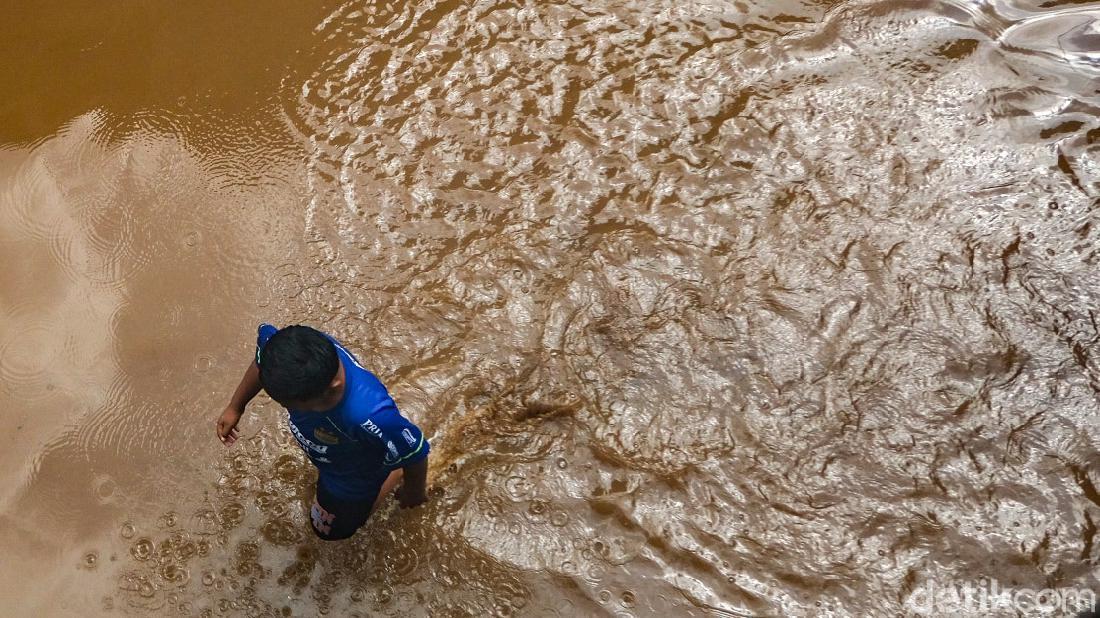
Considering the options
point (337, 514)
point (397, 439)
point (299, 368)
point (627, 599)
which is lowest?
point (627, 599)

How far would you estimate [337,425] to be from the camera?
2.24 m

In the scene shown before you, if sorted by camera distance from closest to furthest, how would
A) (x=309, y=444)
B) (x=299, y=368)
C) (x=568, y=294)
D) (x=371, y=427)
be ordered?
(x=299, y=368)
(x=371, y=427)
(x=309, y=444)
(x=568, y=294)

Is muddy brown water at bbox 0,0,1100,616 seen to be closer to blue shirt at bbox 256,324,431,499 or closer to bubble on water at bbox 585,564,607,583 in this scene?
bubble on water at bbox 585,564,607,583

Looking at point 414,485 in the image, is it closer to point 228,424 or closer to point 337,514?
point 337,514

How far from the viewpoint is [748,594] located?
109 inches

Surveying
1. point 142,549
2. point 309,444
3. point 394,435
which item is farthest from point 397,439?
point 142,549

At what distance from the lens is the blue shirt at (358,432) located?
2225 mm

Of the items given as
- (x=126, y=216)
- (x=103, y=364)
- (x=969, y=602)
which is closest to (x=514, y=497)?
(x=969, y=602)

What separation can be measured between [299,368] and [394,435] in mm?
381

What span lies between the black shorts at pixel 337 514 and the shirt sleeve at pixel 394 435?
278 mm

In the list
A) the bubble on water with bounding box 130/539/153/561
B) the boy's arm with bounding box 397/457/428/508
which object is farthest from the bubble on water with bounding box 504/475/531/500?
the bubble on water with bounding box 130/539/153/561

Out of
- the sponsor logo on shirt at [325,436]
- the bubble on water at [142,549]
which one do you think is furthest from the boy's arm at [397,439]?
the bubble on water at [142,549]

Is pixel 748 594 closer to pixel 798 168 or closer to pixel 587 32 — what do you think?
pixel 798 168
